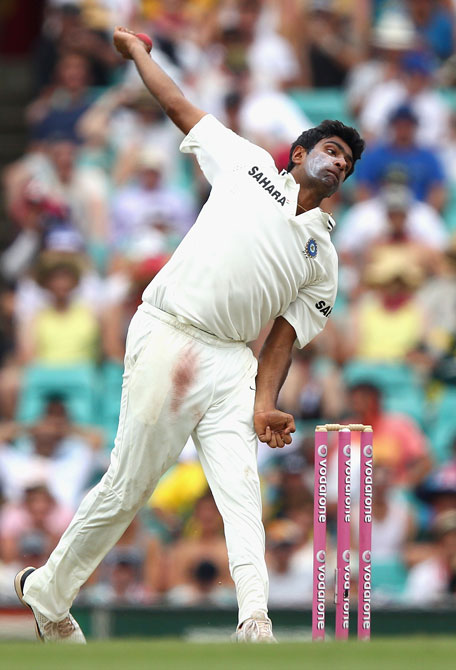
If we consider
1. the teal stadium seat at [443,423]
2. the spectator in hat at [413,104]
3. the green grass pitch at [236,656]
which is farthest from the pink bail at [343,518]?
the spectator in hat at [413,104]

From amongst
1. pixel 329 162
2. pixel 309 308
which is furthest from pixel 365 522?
pixel 329 162

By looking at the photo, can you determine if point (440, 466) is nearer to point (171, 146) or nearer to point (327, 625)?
point (327, 625)

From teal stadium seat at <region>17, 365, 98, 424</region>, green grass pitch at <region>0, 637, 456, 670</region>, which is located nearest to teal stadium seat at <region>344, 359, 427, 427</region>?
teal stadium seat at <region>17, 365, 98, 424</region>

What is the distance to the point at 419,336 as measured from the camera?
1034 centimetres

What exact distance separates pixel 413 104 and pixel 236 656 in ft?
25.0

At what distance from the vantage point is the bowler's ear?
20.0 feet

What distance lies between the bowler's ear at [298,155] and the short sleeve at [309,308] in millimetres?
470

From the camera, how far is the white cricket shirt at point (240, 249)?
587cm

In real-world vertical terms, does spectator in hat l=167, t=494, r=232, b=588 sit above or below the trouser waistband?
below

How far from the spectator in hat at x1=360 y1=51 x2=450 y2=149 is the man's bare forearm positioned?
18.3ft

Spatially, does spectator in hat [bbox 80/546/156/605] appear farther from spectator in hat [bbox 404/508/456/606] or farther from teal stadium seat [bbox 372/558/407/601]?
spectator in hat [bbox 404/508/456/606]

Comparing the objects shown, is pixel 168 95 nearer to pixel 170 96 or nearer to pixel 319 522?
pixel 170 96

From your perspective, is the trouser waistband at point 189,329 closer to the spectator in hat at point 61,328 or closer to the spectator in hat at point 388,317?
the spectator in hat at point 388,317

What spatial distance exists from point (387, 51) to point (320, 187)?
6.44 meters
